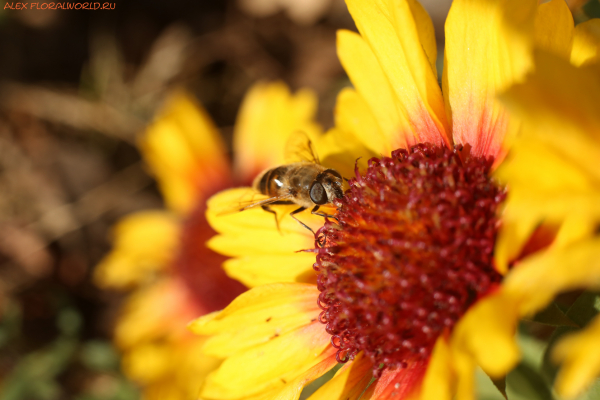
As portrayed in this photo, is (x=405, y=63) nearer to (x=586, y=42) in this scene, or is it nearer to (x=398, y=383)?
(x=586, y=42)

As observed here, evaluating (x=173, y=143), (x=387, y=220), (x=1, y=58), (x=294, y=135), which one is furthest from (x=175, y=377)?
(x=1, y=58)

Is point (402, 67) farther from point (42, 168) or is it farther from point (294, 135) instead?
point (42, 168)

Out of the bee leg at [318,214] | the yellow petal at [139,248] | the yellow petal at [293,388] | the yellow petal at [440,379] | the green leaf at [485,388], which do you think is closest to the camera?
the yellow petal at [440,379]

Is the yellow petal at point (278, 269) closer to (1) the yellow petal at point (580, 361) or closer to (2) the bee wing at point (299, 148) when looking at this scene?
(2) the bee wing at point (299, 148)

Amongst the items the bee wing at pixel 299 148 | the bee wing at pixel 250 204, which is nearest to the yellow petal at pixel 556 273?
the bee wing at pixel 250 204

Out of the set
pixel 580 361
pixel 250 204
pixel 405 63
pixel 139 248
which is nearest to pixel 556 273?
pixel 580 361
